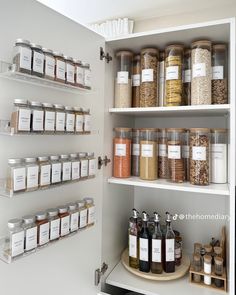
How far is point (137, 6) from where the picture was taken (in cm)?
147

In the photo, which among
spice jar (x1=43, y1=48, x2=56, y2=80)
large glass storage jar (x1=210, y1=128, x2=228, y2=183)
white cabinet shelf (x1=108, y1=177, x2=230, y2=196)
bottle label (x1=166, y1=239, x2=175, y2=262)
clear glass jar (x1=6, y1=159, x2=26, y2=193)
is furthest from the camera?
bottle label (x1=166, y1=239, x2=175, y2=262)

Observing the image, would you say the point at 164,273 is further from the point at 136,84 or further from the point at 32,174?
the point at 136,84

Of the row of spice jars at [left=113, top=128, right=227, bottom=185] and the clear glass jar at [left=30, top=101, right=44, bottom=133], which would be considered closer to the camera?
the clear glass jar at [left=30, top=101, right=44, bottom=133]

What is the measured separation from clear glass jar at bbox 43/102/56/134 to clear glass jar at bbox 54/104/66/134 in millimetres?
16

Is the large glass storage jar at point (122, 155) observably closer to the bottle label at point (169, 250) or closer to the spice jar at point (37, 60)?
the bottle label at point (169, 250)

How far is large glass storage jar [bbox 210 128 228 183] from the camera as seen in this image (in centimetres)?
115

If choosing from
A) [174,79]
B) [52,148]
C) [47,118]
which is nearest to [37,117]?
[47,118]

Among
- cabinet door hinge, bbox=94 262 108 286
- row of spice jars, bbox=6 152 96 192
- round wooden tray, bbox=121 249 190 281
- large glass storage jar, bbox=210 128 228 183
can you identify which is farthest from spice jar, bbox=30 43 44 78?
round wooden tray, bbox=121 249 190 281

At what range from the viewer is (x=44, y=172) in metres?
0.83

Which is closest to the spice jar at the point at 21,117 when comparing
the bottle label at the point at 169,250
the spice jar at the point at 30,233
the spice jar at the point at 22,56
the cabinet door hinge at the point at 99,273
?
the spice jar at the point at 22,56

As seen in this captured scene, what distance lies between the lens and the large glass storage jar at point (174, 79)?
1.16 metres

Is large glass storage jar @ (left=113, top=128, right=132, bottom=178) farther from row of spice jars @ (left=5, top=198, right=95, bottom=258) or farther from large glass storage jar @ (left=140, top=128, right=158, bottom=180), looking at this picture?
row of spice jars @ (left=5, top=198, right=95, bottom=258)

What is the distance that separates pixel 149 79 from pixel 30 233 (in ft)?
2.91

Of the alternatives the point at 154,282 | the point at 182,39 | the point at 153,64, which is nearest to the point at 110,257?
the point at 154,282
